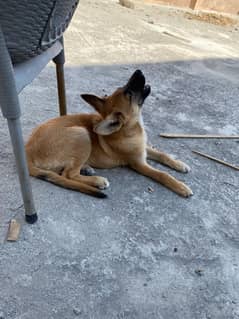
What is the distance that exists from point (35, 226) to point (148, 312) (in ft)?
2.16

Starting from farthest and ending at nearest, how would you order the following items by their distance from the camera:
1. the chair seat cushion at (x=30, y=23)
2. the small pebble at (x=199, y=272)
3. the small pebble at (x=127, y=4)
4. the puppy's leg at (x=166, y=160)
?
1. the small pebble at (x=127, y=4)
2. the puppy's leg at (x=166, y=160)
3. the small pebble at (x=199, y=272)
4. the chair seat cushion at (x=30, y=23)

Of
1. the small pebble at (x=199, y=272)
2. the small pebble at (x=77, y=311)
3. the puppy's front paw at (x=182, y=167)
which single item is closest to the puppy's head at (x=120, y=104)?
the puppy's front paw at (x=182, y=167)

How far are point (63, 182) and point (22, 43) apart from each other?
873 millimetres

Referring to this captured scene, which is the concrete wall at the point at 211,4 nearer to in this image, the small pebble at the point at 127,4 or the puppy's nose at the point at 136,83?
the small pebble at the point at 127,4

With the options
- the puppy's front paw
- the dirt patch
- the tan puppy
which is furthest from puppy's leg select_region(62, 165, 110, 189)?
the dirt patch

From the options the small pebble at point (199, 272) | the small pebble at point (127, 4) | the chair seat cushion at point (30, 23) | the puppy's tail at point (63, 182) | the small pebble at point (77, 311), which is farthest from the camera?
the small pebble at point (127, 4)

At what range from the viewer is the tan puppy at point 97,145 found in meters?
2.29

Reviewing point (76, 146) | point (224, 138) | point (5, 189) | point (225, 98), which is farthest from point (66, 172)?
point (225, 98)

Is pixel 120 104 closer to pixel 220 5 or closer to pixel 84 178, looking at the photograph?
pixel 84 178

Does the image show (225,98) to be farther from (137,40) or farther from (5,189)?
(5,189)

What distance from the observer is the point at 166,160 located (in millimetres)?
2619

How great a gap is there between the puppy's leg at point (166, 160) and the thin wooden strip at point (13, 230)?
3.35ft

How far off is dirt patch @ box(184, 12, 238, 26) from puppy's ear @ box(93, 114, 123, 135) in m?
4.07

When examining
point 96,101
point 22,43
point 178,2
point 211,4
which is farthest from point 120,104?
point 211,4
